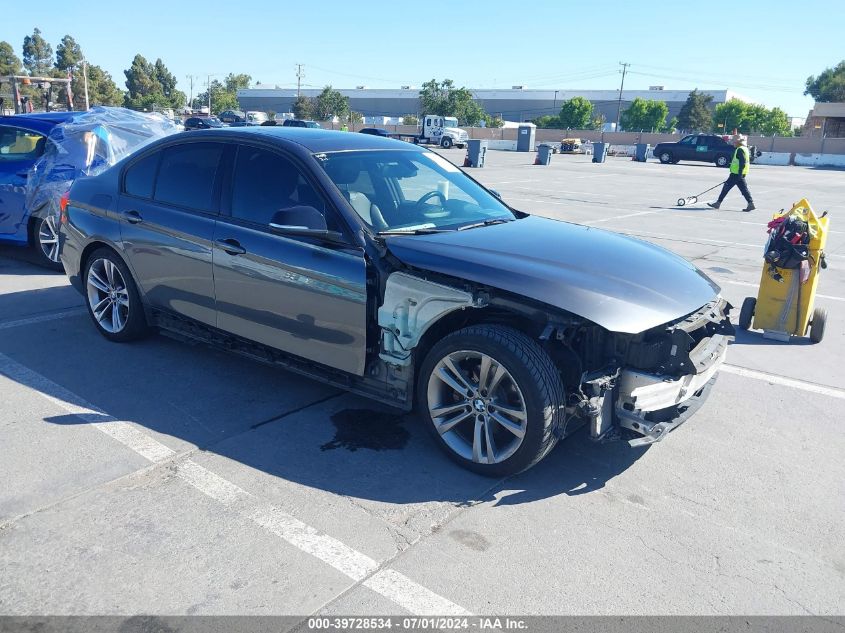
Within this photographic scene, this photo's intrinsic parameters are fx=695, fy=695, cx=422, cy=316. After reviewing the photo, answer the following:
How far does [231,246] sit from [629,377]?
2.65m

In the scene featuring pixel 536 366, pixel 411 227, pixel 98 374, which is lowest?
pixel 98 374

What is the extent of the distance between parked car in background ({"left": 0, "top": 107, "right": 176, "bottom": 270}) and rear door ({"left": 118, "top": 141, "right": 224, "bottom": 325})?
11.5ft

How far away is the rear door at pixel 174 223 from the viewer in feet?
15.8

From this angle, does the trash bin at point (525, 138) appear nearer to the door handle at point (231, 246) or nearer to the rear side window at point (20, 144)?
the rear side window at point (20, 144)

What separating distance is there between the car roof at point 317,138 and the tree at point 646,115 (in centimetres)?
10573

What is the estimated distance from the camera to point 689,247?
11.3m

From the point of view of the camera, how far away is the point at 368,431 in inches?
170

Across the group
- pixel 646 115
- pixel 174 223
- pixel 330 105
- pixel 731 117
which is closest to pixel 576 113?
pixel 646 115

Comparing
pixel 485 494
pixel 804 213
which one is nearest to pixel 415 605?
pixel 485 494

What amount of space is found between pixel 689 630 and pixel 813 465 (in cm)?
187

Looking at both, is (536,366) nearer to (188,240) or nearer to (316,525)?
(316,525)

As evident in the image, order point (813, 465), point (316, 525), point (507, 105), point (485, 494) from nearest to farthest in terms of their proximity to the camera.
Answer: point (316, 525), point (485, 494), point (813, 465), point (507, 105)

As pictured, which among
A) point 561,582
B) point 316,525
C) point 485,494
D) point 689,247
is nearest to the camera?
point 561,582

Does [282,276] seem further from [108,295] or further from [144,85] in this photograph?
[144,85]
